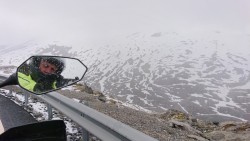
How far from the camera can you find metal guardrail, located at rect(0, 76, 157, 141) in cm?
381

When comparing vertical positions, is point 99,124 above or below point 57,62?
below

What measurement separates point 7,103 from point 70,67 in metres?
5.98


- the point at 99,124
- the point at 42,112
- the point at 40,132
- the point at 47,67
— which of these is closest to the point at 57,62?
the point at 47,67

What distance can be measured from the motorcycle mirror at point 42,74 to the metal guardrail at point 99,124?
1344 millimetres

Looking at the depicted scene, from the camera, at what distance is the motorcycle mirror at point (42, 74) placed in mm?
2262

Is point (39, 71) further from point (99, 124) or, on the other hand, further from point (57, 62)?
point (99, 124)

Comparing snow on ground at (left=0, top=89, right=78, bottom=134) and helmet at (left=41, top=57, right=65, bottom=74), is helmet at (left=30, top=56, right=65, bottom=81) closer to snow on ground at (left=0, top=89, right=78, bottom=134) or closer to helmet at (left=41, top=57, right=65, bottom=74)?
helmet at (left=41, top=57, right=65, bottom=74)

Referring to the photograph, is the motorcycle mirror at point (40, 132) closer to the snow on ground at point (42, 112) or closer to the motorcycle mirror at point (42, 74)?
the motorcycle mirror at point (42, 74)

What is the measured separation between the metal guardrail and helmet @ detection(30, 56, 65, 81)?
1.37 meters

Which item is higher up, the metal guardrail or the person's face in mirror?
the person's face in mirror

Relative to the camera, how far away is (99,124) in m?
4.77

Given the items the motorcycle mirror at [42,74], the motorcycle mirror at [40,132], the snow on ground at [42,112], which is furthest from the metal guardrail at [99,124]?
the motorcycle mirror at [42,74]

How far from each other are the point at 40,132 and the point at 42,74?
56 centimetres

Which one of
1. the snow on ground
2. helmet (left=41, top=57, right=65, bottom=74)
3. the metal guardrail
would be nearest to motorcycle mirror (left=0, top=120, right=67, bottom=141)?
helmet (left=41, top=57, right=65, bottom=74)
